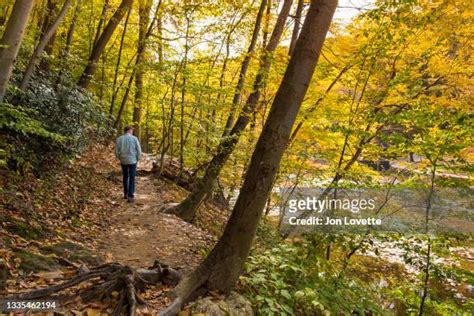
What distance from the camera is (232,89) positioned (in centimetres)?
917

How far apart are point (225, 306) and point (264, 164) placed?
156 cm

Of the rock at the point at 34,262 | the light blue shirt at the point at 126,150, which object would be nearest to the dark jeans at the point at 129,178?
the light blue shirt at the point at 126,150

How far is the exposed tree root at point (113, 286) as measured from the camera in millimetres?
3354

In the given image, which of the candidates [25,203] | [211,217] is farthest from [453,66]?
[25,203]

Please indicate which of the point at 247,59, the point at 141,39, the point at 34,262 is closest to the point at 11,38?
the point at 34,262

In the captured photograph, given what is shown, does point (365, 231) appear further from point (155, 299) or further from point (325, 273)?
point (155, 299)

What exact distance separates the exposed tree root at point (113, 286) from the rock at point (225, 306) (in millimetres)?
580

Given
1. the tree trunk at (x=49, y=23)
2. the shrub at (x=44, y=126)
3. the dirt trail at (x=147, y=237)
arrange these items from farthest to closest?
1. the tree trunk at (x=49, y=23)
2. the shrub at (x=44, y=126)
3. the dirt trail at (x=147, y=237)

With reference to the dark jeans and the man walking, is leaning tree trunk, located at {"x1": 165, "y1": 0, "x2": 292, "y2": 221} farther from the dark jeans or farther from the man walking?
the man walking

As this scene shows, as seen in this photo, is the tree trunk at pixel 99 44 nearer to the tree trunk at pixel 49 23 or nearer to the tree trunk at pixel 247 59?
the tree trunk at pixel 49 23

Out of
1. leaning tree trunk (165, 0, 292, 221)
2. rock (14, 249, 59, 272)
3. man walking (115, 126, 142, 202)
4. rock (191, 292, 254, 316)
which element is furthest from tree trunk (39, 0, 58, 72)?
rock (191, 292, 254, 316)

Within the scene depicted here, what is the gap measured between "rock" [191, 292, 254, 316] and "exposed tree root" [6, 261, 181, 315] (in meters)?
0.58

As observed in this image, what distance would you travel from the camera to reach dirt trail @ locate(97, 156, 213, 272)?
543 centimetres

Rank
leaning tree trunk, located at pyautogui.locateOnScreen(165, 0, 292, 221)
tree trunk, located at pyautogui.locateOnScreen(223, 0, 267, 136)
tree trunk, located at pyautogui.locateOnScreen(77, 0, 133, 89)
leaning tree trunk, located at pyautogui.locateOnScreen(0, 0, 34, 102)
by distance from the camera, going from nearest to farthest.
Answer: leaning tree trunk, located at pyautogui.locateOnScreen(0, 0, 34, 102)
leaning tree trunk, located at pyautogui.locateOnScreen(165, 0, 292, 221)
tree trunk, located at pyautogui.locateOnScreen(223, 0, 267, 136)
tree trunk, located at pyautogui.locateOnScreen(77, 0, 133, 89)
